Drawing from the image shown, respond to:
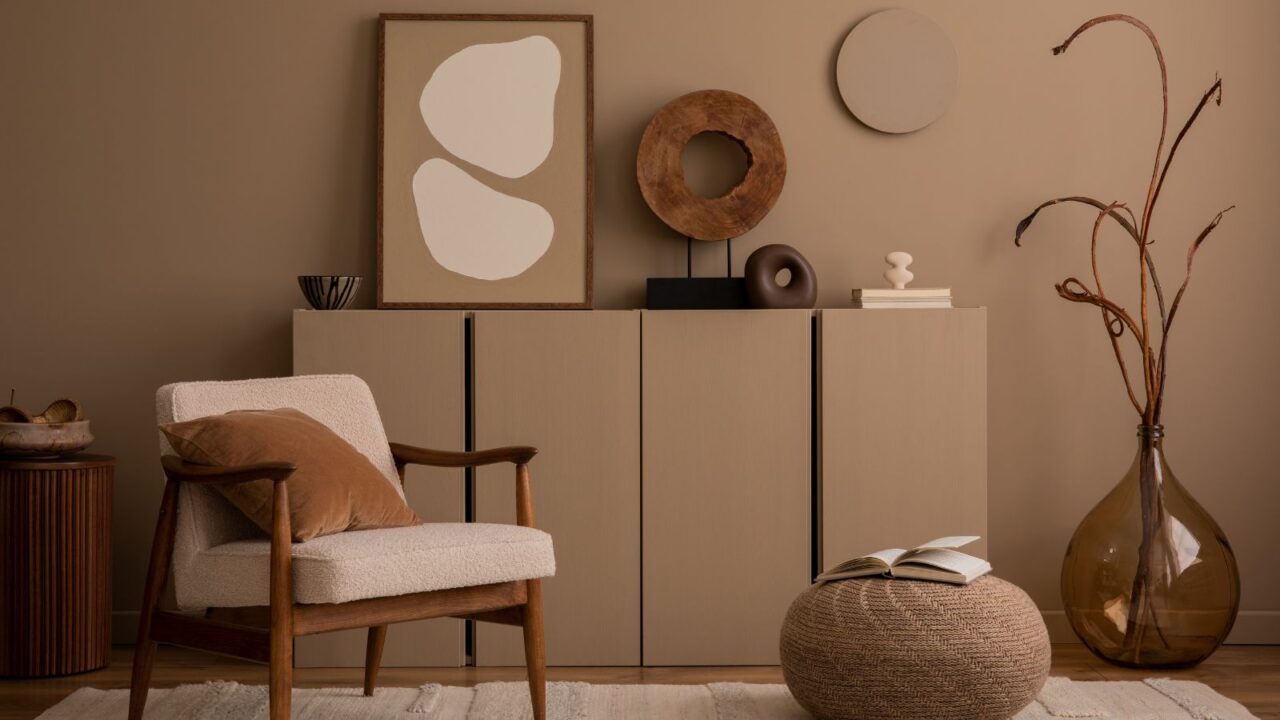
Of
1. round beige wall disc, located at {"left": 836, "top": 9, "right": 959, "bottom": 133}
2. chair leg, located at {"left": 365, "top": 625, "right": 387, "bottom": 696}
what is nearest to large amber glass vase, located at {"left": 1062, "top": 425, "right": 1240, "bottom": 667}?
round beige wall disc, located at {"left": 836, "top": 9, "right": 959, "bottom": 133}

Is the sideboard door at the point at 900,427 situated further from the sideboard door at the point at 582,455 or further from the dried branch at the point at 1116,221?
the sideboard door at the point at 582,455

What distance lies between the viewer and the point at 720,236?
376cm

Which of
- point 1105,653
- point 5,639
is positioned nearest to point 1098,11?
point 1105,653

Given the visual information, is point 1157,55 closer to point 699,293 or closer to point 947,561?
point 699,293

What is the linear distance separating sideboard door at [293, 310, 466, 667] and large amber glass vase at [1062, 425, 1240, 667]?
1.87m

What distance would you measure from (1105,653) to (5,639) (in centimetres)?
311

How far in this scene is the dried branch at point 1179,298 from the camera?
11.8ft

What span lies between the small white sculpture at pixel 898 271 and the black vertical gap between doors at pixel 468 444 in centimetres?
126

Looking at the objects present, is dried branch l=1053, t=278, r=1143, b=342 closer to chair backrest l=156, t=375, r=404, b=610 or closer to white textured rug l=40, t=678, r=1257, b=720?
white textured rug l=40, t=678, r=1257, b=720

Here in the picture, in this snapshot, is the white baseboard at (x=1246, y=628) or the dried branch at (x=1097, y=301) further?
the white baseboard at (x=1246, y=628)

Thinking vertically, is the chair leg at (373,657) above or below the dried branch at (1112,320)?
below

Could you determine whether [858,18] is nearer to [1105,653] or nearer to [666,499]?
[666,499]

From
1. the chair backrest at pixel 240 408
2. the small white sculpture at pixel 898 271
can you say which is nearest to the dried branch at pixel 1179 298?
the small white sculpture at pixel 898 271

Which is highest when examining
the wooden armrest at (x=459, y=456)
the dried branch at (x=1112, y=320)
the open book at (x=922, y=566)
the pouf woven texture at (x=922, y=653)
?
the dried branch at (x=1112, y=320)
